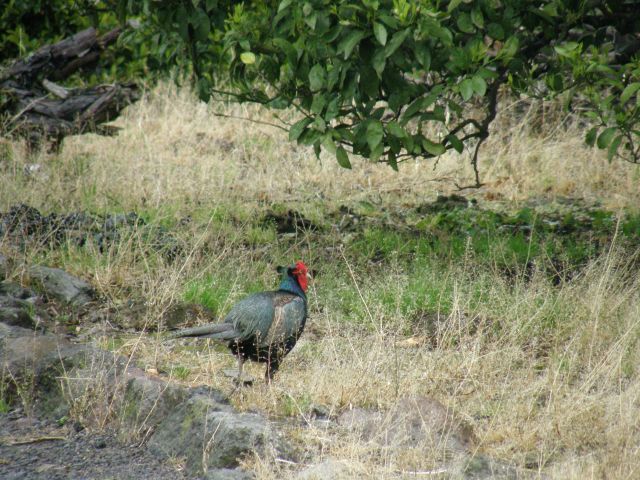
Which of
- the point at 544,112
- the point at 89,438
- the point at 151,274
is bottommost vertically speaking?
the point at 89,438

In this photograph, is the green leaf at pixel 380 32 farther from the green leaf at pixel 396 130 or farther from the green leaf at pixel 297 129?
the green leaf at pixel 297 129

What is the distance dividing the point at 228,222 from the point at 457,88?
3371 mm

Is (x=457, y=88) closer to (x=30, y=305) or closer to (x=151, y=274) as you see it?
(x=151, y=274)

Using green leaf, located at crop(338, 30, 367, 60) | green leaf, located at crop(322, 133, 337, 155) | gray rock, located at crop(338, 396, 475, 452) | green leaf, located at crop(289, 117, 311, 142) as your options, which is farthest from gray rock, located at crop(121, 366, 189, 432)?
green leaf, located at crop(338, 30, 367, 60)

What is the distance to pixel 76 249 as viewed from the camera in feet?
24.3

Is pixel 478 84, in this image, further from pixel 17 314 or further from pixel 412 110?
pixel 17 314

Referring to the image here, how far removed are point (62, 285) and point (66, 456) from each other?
2547 millimetres

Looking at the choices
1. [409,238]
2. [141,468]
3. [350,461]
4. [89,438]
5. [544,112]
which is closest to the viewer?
[350,461]

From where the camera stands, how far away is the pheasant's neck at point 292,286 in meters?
5.62

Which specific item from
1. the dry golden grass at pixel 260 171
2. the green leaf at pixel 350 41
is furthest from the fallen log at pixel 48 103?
the green leaf at pixel 350 41

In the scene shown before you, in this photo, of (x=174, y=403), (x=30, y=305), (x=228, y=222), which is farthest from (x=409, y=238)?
(x=174, y=403)

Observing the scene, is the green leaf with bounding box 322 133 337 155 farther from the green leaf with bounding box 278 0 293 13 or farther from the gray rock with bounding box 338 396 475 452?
the gray rock with bounding box 338 396 475 452

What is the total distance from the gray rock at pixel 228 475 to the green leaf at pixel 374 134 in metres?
2.76

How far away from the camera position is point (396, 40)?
219 inches
